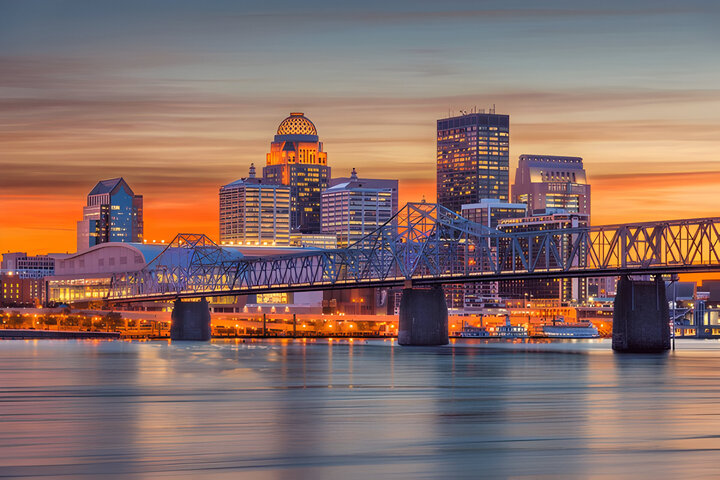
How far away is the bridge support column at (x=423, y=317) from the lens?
176250mm

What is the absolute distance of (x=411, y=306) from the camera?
178750 millimetres

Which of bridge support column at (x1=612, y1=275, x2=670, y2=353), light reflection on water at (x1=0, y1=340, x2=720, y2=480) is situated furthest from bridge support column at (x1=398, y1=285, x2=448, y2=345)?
light reflection on water at (x1=0, y1=340, x2=720, y2=480)

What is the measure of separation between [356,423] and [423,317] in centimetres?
12267

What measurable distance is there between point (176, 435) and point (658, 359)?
93350 millimetres

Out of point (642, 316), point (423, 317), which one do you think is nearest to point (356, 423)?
point (642, 316)

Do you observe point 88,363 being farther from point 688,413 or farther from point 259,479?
point 259,479

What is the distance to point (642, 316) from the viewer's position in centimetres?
15262

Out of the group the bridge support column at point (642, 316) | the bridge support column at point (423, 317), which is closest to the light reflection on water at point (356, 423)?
the bridge support column at point (642, 316)

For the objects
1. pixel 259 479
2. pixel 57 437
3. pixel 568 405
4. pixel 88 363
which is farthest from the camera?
pixel 88 363

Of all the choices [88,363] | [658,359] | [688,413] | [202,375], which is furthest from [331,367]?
[688,413]

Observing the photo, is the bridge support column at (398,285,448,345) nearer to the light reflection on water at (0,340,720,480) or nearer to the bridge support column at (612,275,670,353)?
the bridge support column at (612,275,670,353)

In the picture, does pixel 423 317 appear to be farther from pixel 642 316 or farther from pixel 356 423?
pixel 356 423

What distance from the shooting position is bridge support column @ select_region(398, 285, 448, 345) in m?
176

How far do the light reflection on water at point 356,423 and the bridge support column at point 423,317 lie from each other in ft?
231
